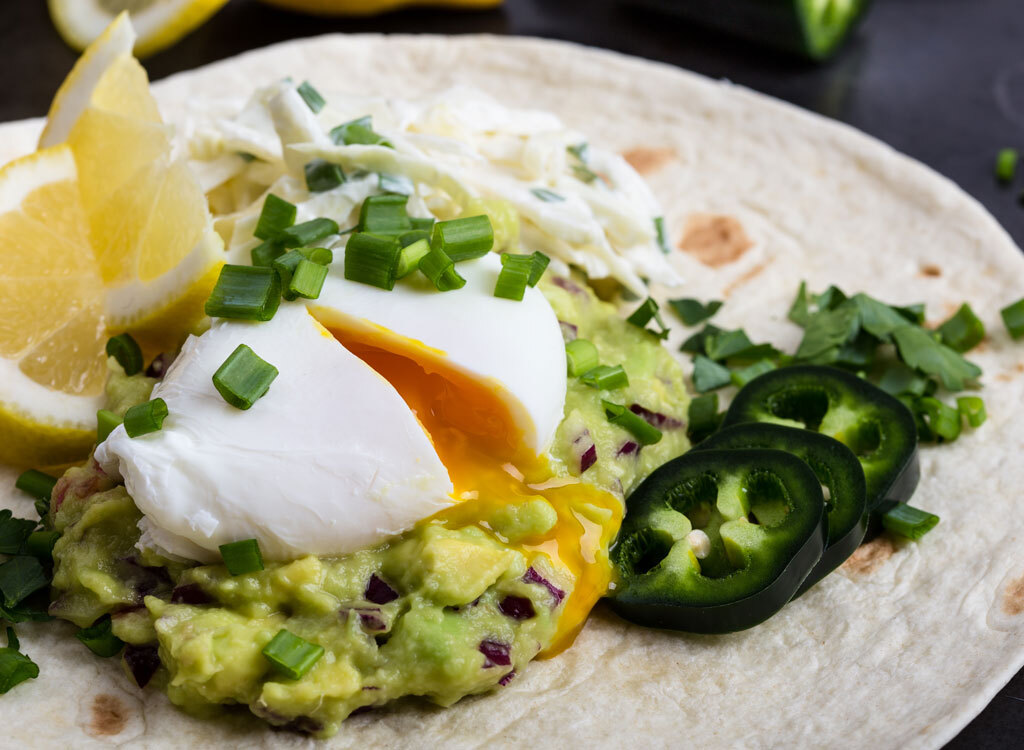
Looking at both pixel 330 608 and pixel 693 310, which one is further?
pixel 693 310

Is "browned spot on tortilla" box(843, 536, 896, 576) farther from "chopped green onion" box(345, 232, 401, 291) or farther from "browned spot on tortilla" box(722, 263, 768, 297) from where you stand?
"chopped green onion" box(345, 232, 401, 291)

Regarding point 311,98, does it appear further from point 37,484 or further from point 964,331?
point 964,331

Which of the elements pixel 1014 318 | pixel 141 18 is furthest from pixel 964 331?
pixel 141 18

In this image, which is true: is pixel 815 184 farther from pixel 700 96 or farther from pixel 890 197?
pixel 700 96

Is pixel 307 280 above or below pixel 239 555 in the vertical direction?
above

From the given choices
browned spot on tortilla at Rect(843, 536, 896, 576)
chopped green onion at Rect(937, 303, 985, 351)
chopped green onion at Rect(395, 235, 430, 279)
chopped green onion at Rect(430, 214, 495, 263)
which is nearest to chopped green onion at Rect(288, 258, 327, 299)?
chopped green onion at Rect(395, 235, 430, 279)

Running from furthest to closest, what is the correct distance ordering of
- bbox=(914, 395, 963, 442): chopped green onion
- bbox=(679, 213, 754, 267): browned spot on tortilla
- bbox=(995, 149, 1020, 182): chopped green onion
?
bbox=(995, 149, 1020, 182): chopped green onion
bbox=(679, 213, 754, 267): browned spot on tortilla
bbox=(914, 395, 963, 442): chopped green onion
